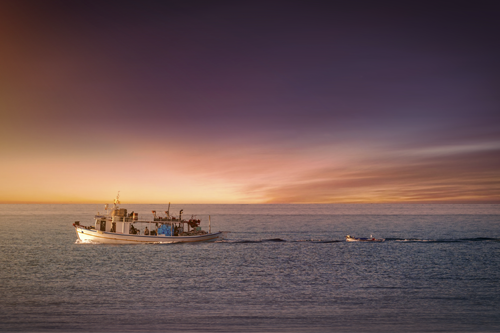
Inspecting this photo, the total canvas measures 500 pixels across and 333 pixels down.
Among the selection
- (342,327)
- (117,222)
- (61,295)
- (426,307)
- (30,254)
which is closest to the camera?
(342,327)

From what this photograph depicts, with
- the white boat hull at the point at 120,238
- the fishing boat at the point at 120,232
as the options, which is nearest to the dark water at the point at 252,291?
the white boat hull at the point at 120,238

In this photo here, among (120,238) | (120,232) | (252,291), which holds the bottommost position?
(252,291)

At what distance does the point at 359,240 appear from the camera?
277 ft

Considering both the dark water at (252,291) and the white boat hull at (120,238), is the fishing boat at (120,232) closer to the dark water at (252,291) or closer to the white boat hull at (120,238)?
the white boat hull at (120,238)

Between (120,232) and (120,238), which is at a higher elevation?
(120,232)

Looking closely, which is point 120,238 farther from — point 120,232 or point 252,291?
point 252,291

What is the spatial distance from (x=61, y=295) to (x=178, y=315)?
1434 cm

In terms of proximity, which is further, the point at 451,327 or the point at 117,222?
the point at 117,222

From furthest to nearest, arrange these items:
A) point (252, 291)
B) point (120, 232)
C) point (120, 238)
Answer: point (120, 232)
point (120, 238)
point (252, 291)

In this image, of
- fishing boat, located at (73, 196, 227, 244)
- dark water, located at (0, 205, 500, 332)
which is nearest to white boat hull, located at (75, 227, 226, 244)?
fishing boat, located at (73, 196, 227, 244)

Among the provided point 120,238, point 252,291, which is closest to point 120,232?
point 120,238

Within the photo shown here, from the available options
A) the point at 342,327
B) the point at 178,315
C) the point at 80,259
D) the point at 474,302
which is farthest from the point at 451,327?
the point at 80,259

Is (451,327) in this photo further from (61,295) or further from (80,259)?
(80,259)

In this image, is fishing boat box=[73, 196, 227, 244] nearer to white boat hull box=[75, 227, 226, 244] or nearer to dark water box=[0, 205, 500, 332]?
white boat hull box=[75, 227, 226, 244]
